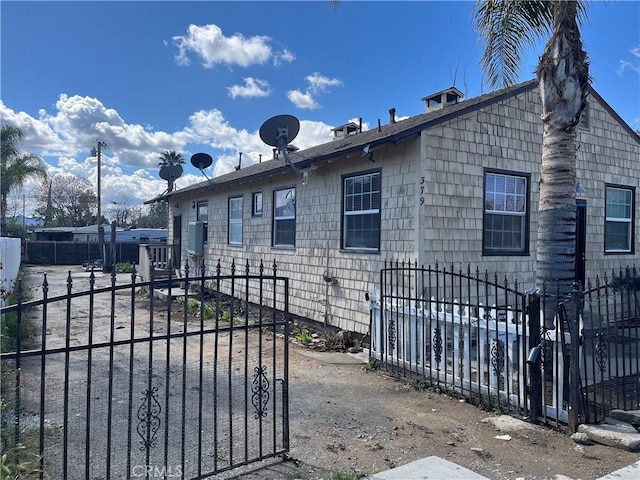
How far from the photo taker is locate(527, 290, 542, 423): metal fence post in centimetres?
469

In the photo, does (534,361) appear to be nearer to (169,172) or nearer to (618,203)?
(618,203)

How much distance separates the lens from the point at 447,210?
26.0 ft

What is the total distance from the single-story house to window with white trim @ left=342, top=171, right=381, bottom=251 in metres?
0.02

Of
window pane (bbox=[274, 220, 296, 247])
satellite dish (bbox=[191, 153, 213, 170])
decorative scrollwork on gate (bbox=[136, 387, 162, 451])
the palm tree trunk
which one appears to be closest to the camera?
decorative scrollwork on gate (bbox=[136, 387, 162, 451])

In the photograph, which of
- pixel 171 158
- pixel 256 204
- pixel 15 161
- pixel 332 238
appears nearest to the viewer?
pixel 332 238

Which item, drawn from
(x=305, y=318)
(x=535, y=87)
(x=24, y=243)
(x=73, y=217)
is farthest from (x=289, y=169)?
(x=73, y=217)

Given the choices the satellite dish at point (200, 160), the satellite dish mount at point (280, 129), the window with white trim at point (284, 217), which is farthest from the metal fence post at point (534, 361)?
the satellite dish at point (200, 160)

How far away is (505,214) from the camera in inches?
343

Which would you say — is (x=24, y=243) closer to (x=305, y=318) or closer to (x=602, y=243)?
(x=305, y=318)

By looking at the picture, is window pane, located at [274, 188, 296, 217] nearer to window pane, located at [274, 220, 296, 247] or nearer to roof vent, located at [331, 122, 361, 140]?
window pane, located at [274, 220, 296, 247]

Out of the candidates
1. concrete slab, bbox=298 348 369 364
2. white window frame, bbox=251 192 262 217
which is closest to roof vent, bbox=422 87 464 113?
white window frame, bbox=251 192 262 217

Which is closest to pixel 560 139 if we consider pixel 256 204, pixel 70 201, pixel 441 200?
pixel 441 200

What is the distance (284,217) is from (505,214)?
490cm

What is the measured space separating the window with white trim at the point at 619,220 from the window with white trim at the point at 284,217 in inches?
265
